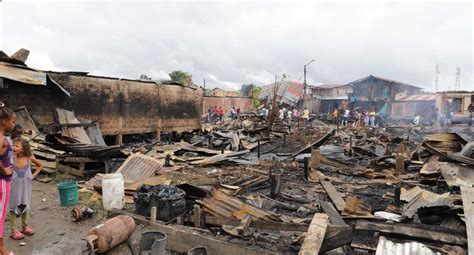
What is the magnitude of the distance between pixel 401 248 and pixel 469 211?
117 centimetres

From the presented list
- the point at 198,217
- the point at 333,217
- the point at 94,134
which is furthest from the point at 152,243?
the point at 94,134

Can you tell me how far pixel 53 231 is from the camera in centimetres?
474

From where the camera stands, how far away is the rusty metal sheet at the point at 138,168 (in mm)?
7527

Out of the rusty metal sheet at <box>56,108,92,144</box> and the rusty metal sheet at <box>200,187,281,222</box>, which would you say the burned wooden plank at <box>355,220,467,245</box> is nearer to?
the rusty metal sheet at <box>200,187,281,222</box>

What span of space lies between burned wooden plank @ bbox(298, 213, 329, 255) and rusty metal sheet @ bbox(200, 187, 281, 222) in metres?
0.99

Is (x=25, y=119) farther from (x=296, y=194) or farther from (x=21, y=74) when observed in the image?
(x=296, y=194)

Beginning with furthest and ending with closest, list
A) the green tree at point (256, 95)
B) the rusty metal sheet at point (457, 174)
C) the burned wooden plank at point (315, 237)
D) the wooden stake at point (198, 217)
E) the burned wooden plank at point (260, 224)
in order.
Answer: the green tree at point (256, 95) → the rusty metal sheet at point (457, 174) → the wooden stake at point (198, 217) → the burned wooden plank at point (260, 224) → the burned wooden plank at point (315, 237)

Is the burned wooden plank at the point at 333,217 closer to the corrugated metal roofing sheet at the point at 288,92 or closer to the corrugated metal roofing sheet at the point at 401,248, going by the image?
the corrugated metal roofing sheet at the point at 401,248

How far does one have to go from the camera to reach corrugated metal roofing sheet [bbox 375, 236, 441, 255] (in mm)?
3162

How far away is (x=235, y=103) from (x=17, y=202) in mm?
34263

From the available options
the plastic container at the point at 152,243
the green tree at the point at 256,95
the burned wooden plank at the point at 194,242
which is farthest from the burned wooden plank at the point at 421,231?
the green tree at the point at 256,95

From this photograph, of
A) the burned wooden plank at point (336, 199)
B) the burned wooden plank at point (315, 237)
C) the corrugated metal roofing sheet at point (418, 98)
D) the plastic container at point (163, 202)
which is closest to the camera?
the burned wooden plank at point (315, 237)

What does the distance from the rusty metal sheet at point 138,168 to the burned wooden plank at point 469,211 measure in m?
6.33

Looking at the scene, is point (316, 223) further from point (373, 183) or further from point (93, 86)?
point (93, 86)
